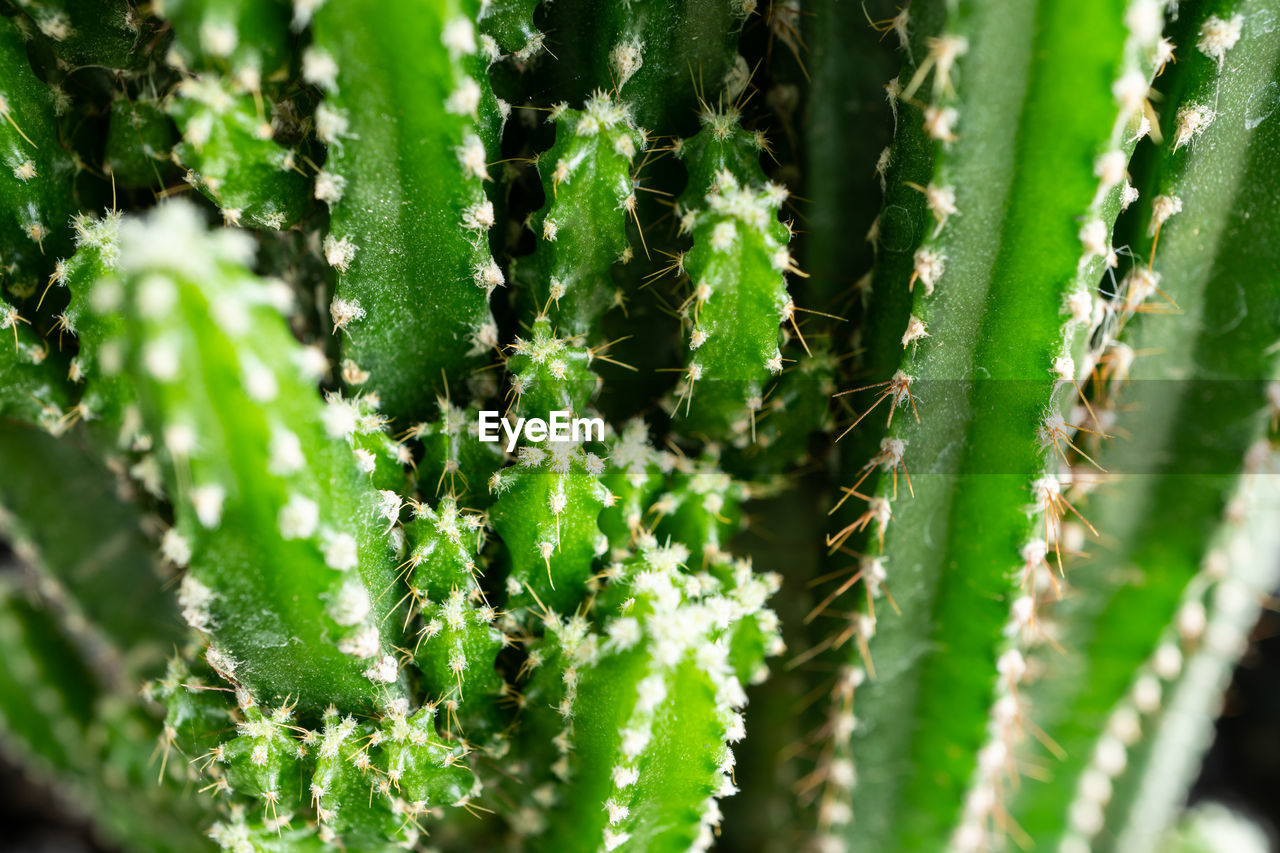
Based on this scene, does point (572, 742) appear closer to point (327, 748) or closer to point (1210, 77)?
point (327, 748)

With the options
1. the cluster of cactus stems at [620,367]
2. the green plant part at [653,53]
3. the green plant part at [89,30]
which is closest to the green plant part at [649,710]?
the cluster of cactus stems at [620,367]

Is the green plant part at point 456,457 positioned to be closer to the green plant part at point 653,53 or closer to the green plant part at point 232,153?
the green plant part at point 232,153

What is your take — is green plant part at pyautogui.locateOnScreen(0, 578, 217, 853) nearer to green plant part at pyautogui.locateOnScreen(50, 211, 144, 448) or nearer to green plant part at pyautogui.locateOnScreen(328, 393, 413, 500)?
green plant part at pyautogui.locateOnScreen(50, 211, 144, 448)

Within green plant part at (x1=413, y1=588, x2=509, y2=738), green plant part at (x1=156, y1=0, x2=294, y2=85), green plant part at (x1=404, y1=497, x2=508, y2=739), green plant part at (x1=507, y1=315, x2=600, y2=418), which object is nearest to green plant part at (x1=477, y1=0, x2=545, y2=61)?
green plant part at (x1=156, y1=0, x2=294, y2=85)

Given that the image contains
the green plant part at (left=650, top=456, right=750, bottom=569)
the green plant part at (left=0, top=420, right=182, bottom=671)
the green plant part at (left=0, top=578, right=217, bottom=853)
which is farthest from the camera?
the green plant part at (left=0, top=578, right=217, bottom=853)

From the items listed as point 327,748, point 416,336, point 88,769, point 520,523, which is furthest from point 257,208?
point 88,769

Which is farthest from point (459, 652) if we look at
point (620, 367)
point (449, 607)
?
point (620, 367)
